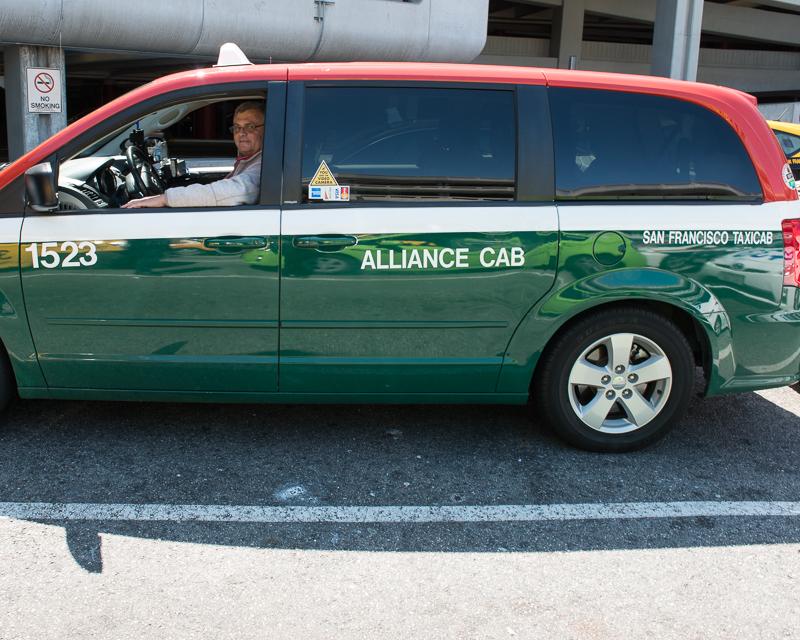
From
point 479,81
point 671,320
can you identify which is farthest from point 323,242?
point 671,320

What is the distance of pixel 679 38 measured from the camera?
20375 mm

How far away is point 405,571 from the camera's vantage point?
9.91ft

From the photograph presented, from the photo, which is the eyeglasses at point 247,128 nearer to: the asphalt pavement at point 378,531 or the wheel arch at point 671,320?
the asphalt pavement at point 378,531

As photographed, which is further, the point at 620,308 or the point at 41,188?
the point at 620,308

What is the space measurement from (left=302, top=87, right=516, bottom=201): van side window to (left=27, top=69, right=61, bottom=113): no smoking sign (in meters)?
8.08

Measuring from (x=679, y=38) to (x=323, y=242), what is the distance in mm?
19341

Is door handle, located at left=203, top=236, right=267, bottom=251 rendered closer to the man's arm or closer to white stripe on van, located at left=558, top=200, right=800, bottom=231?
the man's arm

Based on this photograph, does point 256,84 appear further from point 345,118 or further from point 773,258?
point 773,258

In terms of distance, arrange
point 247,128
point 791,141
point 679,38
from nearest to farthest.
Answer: point 247,128 < point 791,141 < point 679,38

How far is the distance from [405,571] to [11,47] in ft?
32.7

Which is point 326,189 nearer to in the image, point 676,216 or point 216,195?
point 216,195

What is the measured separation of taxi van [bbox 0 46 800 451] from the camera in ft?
12.1

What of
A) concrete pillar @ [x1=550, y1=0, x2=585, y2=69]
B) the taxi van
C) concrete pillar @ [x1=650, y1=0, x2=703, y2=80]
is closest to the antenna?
the taxi van

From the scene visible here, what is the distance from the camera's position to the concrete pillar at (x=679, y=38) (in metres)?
20.3
